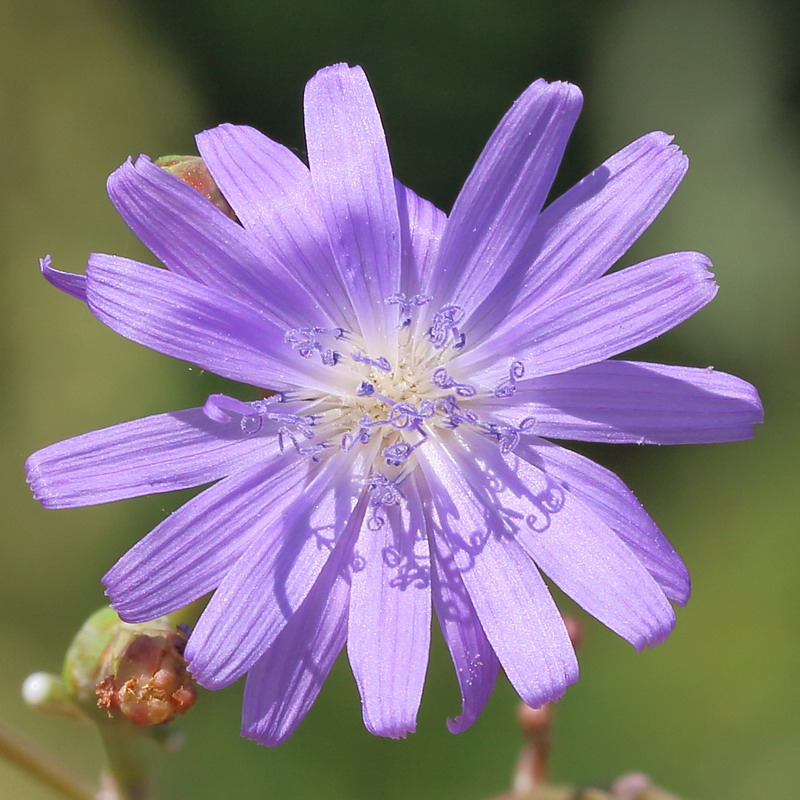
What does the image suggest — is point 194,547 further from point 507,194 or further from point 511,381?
point 507,194

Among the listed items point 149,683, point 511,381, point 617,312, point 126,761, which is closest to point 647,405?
point 617,312

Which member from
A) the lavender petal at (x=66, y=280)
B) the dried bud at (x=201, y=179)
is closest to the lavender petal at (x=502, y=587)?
the dried bud at (x=201, y=179)

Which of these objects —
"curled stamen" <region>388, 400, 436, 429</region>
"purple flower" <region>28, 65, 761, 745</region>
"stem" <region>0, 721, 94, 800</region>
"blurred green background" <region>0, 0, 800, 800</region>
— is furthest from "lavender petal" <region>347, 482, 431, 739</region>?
"blurred green background" <region>0, 0, 800, 800</region>

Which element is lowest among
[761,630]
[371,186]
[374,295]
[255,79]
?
[761,630]

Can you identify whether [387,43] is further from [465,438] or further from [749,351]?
[465,438]

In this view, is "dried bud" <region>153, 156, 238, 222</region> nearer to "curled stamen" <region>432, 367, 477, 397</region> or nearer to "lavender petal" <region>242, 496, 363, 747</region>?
"curled stamen" <region>432, 367, 477, 397</region>

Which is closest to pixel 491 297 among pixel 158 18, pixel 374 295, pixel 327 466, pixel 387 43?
pixel 374 295
